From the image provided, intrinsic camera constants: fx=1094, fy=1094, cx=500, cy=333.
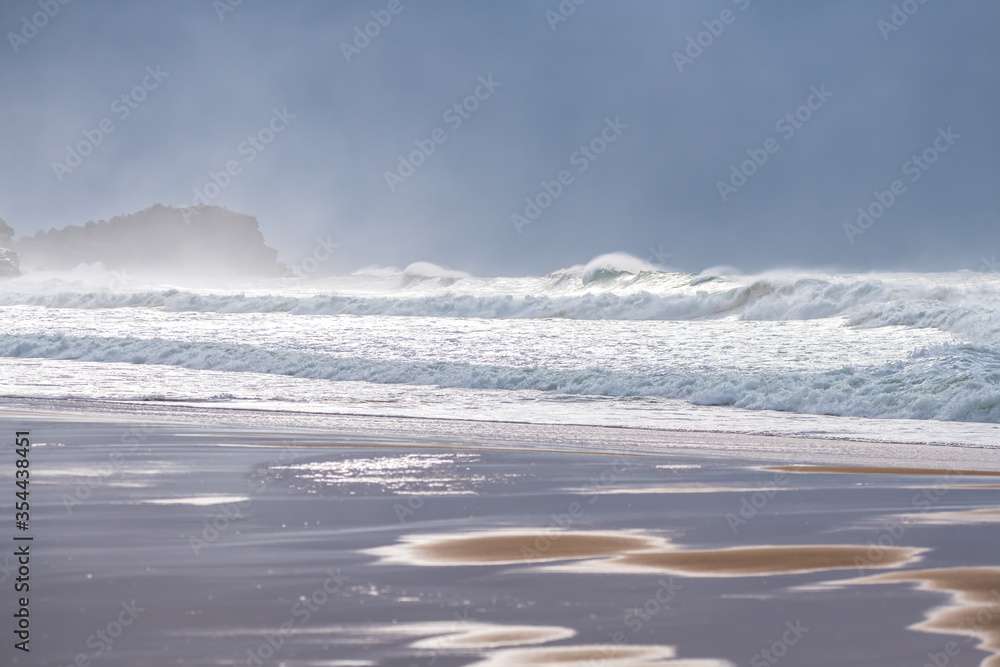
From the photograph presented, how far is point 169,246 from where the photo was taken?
156 m

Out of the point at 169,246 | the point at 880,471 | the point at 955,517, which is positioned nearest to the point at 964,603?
the point at 955,517

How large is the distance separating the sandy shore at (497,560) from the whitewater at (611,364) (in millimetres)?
4458

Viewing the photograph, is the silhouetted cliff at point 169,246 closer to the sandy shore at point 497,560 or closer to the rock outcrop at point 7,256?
the rock outcrop at point 7,256

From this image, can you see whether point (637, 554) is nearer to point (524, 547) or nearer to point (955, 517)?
point (524, 547)

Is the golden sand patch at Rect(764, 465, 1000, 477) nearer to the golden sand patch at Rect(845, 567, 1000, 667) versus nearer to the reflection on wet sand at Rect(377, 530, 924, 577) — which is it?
the reflection on wet sand at Rect(377, 530, 924, 577)

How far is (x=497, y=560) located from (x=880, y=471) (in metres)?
4.07

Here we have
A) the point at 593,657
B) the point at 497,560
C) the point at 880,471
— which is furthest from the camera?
the point at 880,471

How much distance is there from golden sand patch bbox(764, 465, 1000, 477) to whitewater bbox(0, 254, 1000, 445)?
9.10 feet

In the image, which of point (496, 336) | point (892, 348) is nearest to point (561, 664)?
point (892, 348)

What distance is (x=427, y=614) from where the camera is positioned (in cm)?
338

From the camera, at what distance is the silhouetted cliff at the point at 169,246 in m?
154

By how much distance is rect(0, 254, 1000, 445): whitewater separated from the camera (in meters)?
12.5

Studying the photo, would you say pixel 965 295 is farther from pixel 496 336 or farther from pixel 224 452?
pixel 224 452

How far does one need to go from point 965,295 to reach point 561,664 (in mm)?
26076
